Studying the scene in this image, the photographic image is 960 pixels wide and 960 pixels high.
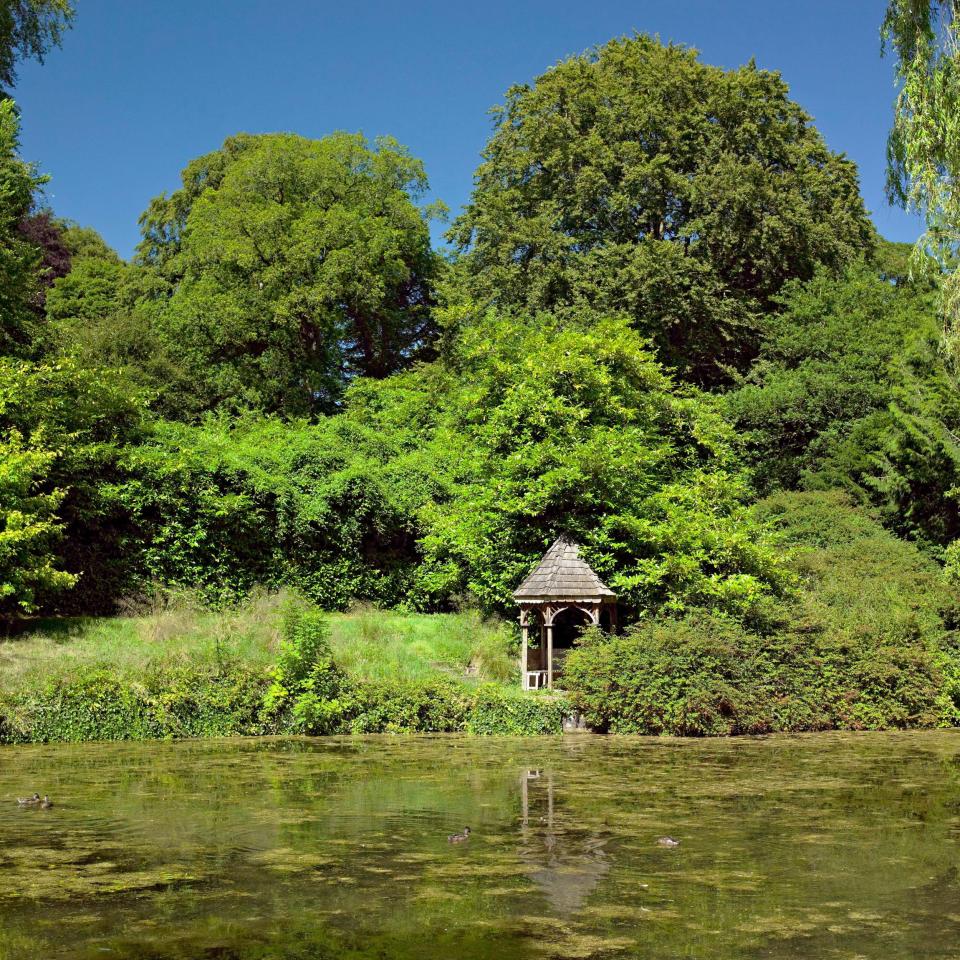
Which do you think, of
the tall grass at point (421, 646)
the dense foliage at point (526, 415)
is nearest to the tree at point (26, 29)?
the dense foliage at point (526, 415)

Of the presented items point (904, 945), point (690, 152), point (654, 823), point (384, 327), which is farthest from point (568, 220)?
point (904, 945)

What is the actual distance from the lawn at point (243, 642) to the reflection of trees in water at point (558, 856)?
802cm

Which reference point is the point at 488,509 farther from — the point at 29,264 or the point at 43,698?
the point at 29,264

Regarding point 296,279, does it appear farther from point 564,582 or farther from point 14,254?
point 564,582

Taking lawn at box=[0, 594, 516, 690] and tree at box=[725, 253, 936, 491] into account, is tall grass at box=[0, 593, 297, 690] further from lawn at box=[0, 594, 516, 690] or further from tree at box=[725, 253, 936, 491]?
tree at box=[725, 253, 936, 491]

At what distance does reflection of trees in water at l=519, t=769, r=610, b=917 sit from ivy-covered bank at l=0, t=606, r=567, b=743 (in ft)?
19.9

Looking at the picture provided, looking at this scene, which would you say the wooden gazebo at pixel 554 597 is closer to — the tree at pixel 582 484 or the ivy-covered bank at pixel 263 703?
the tree at pixel 582 484

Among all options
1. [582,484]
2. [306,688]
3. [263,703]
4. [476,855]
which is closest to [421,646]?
[306,688]

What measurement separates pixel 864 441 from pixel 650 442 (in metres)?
7.61

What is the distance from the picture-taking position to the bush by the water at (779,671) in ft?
58.1

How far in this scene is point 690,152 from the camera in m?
33.0

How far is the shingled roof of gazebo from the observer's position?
20.0m

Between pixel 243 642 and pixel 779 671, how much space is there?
31.3 feet

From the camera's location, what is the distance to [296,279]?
3622cm
